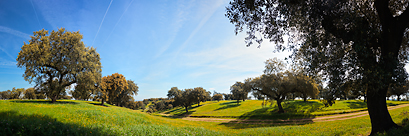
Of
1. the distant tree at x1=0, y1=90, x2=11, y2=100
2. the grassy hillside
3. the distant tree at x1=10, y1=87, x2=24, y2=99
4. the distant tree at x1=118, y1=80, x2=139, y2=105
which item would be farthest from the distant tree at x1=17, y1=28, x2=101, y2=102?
Answer: the distant tree at x1=0, y1=90, x2=11, y2=100

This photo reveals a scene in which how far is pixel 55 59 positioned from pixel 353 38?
40.1 m

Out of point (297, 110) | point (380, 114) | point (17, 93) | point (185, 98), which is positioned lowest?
point (297, 110)

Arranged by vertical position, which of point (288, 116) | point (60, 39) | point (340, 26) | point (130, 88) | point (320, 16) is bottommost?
point (288, 116)

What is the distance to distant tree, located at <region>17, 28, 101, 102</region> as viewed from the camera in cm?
2588

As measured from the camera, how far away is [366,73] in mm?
8203

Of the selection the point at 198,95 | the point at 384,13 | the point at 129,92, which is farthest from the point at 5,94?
the point at 384,13

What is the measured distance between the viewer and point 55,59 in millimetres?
27906

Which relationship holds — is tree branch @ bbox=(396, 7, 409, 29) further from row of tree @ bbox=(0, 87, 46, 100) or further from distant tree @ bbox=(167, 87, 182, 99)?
row of tree @ bbox=(0, 87, 46, 100)

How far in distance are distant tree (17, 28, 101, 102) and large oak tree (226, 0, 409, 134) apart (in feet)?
105

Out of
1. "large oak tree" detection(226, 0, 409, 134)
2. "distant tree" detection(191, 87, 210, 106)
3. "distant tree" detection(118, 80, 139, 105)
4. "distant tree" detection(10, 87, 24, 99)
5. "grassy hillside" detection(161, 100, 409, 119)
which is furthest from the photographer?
"distant tree" detection(10, 87, 24, 99)

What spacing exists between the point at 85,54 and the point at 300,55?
36460mm

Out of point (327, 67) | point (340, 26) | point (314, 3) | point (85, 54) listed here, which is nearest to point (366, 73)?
point (327, 67)

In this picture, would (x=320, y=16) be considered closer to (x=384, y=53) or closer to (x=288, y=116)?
(x=384, y=53)

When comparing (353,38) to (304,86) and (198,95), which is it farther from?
(198,95)
